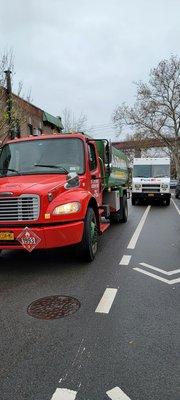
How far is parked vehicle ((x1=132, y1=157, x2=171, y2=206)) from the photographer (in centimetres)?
2344

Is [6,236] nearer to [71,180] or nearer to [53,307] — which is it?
[71,180]

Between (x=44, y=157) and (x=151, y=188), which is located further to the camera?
(x=151, y=188)

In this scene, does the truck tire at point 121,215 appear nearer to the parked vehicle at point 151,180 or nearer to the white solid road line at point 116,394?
the parked vehicle at point 151,180

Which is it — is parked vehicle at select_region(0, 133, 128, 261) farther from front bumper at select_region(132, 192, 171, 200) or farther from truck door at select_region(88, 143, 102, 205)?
front bumper at select_region(132, 192, 171, 200)

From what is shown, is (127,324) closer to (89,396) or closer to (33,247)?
(89,396)

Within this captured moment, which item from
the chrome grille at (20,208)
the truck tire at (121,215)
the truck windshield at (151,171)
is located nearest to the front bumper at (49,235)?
the chrome grille at (20,208)

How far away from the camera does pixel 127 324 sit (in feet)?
15.7

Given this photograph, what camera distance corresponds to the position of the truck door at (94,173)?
8503mm

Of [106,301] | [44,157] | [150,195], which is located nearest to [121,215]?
[44,157]

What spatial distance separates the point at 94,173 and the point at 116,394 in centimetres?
578

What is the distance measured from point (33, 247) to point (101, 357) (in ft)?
9.44

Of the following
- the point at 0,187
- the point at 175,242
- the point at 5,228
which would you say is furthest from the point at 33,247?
the point at 175,242

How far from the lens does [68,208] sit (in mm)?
6902

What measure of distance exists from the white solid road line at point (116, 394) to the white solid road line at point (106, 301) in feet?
5.78
